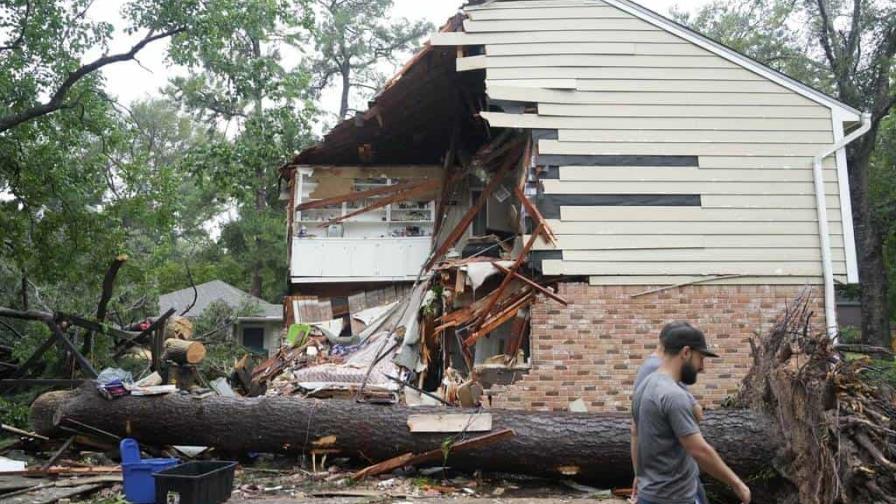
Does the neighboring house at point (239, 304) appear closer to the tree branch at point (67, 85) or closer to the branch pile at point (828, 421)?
the tree branch at point (67, 85)

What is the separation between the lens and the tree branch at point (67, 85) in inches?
484

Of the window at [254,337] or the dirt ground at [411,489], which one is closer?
the dirt ground at [411,489]

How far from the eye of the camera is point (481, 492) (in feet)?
25.2

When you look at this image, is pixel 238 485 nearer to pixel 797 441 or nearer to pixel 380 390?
pixel 380 390

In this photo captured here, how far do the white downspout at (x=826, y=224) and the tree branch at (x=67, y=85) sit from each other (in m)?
10.6

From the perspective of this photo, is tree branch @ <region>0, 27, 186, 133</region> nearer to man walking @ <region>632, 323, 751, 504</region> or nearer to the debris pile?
the debris pile

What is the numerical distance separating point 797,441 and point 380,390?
5.58m

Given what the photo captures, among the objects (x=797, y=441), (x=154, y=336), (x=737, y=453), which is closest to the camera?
(x=797, y=441)

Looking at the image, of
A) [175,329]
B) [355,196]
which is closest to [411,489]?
[175,329]

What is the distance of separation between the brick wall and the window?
19.0 meters

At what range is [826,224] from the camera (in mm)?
10273

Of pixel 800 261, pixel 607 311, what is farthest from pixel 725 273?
pixel 607 311

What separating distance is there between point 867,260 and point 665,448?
20.4 metres

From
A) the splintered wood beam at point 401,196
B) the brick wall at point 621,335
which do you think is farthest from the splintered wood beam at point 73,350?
the brick wall at point 621,335
